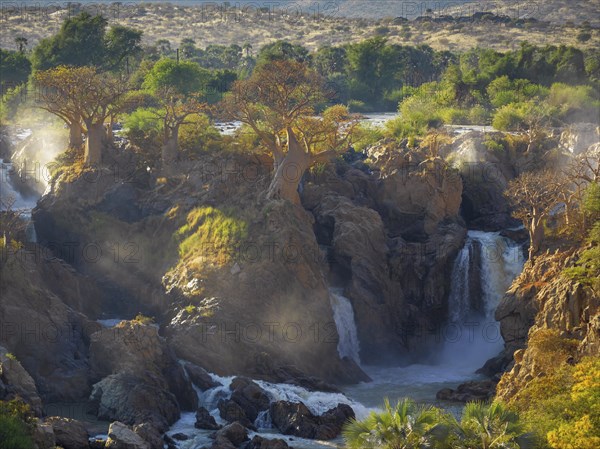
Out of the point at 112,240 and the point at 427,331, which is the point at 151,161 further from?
the point at 427,331

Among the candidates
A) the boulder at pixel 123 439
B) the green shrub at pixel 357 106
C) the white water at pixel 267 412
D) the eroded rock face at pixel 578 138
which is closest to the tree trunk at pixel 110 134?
the white water at pixel 267 412

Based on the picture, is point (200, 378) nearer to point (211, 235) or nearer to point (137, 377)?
point (137, 377)

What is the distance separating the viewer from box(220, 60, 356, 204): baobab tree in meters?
73.8

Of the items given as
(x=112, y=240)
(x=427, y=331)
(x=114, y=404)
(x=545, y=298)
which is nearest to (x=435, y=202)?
(x=427, y=331)

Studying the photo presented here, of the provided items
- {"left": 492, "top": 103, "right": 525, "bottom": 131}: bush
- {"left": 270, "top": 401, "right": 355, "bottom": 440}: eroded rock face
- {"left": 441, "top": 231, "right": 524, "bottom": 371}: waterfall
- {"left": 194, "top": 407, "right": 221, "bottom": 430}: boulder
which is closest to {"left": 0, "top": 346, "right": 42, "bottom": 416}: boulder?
{"left": 194, "top": 407, "right": 221, "bottom": 430}: boulder

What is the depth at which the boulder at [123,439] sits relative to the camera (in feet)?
169

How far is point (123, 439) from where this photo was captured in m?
51.8

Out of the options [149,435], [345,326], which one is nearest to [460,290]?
[345,326]

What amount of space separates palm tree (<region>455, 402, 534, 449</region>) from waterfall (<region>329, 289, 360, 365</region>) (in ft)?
83.1

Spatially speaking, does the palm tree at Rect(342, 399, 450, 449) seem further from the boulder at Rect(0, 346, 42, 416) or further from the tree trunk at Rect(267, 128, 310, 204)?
the tree trunk at Rect(267, 128, 310, 204)

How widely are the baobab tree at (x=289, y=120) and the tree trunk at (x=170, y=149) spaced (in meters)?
4.63

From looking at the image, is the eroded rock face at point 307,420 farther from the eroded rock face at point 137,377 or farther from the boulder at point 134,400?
the boulder at point 134,400

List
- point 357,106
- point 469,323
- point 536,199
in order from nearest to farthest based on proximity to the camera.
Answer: point 536,199 → point 469,323 → point 357,106

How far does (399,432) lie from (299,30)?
5975 inches
